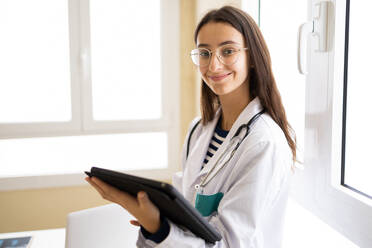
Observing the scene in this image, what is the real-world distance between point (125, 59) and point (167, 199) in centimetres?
218

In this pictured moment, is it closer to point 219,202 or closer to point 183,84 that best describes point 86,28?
point 183,84

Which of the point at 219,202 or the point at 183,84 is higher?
the point at 183,84

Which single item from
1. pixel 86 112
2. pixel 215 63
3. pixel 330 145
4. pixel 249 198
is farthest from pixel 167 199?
pixel 86 112

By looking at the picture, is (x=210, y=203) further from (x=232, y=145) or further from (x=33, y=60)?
(x=33, y=60)

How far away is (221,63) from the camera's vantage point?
117 centimetres

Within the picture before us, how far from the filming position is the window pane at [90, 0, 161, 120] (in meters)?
2.72

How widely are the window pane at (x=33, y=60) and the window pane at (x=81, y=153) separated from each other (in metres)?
0.23

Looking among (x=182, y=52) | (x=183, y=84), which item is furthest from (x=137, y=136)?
(x=182, y=52)

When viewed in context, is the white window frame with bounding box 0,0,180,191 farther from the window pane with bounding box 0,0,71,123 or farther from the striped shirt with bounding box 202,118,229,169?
the striped shirt with bounding box 202,118,229,169

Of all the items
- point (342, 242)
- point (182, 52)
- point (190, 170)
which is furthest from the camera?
point (182, 52)

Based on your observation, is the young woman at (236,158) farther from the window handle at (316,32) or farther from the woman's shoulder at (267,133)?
the window handle at (316,32)

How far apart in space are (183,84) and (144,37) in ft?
1.60

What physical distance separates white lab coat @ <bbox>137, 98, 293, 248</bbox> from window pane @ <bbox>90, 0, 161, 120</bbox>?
5.97 feet

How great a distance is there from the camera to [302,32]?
1189mm
